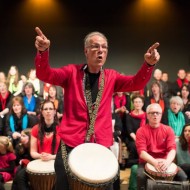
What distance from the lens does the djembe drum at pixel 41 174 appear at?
3.15 metres

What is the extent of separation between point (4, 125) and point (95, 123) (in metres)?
3.35

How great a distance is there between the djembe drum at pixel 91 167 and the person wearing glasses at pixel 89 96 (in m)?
0.05

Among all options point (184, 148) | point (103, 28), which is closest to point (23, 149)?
point (184, 148)

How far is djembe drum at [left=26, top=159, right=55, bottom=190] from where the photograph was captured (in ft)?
10.3

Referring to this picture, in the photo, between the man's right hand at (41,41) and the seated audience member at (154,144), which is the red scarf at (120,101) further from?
the man's right hand at (41,41)

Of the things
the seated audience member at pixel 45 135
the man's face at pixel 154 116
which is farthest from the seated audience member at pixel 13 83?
the man's face at pixel 154 116

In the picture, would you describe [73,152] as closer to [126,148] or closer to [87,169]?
[87,169]

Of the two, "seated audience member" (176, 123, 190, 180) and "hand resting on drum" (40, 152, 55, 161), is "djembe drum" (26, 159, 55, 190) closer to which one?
"hand resting on drum" (40, 152, 55, 161)

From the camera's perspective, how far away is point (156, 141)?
11.8 ft

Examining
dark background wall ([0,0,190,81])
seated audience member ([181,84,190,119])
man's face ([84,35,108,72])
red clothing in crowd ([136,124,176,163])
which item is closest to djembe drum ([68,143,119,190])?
man's face ([84,35,108,72])

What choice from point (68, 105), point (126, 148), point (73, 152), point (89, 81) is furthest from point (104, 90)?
point (126, 148)

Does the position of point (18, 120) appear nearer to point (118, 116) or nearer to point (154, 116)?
point (118, 116)

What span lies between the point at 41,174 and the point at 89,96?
158cm

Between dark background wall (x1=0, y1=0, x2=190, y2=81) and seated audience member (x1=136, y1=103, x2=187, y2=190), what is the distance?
19.4ft
